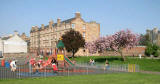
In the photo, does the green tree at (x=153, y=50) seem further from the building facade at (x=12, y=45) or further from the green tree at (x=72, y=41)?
the building facade at (x=12, y=45)

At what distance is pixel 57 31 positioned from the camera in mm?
79000

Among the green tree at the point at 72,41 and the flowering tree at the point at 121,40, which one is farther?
the green tree at the point at 72,41

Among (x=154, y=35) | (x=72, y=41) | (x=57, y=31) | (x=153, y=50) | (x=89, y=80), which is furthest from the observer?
(x=154, y=35)

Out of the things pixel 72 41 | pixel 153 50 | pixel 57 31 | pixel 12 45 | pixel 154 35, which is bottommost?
pixel 153 50

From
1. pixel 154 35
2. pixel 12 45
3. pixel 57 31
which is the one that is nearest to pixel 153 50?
pixel 57 31

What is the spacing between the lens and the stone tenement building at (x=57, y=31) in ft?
239

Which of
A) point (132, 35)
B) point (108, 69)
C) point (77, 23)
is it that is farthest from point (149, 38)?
point (108, 69)

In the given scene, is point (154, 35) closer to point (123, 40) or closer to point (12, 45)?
point (123, 40)

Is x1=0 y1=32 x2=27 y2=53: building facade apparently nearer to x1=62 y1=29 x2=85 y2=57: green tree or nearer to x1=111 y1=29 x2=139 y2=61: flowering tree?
x1=62 y1=29 x2=85 y2=57: green tree

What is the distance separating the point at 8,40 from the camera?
75.0 m

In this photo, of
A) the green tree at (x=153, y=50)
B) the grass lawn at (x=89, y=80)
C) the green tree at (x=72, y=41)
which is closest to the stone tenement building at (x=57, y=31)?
the green tree at (x=72, y=41)

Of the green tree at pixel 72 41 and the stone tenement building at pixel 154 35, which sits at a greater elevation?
the stone tenement building at pixel 154 35

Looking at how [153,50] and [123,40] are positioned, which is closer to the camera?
[123,40]

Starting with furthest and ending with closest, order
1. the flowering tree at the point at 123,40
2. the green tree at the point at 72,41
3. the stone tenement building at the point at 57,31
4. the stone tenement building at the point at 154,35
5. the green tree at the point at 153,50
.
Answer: the stone tenement building at the point at 154,35
the stone tenement building at the point at 57,31
the green tree at the point at 72,41
the green tree at the point at 153,50
the flowering tree at the point at 123,40
